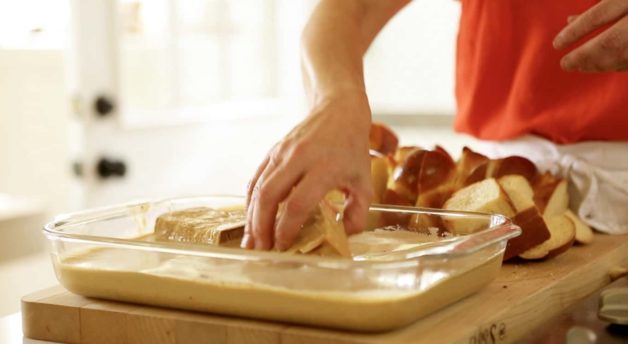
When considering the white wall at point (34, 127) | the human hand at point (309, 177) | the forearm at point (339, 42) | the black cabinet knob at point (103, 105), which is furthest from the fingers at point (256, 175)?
the white wall at point (34, 127)

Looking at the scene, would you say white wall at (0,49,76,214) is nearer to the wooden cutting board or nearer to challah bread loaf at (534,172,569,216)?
challah bread loaf at (534,172,569,216)

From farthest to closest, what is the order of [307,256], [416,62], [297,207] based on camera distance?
[416,62] → [297,207] → [307,256]

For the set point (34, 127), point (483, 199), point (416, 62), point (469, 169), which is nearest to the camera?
point (483, 199)

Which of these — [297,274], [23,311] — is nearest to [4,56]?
[23,311]

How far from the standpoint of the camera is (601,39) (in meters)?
1.10

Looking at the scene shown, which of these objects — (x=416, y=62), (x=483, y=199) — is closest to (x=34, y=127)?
(x=416, y=62)

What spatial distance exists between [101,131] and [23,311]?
183 centimetres

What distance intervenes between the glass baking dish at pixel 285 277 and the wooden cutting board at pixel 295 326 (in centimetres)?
1

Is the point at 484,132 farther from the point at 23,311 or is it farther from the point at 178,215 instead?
the point at 23,311

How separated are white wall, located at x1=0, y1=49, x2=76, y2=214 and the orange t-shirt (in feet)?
8.58

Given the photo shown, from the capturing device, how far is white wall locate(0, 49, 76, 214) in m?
3.79

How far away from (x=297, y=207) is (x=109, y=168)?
6.35 feet

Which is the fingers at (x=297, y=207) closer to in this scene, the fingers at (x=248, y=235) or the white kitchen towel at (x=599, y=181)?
the fingers at (x=248, y=235)

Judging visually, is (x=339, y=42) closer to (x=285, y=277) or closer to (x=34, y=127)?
(x=285, y=277)
